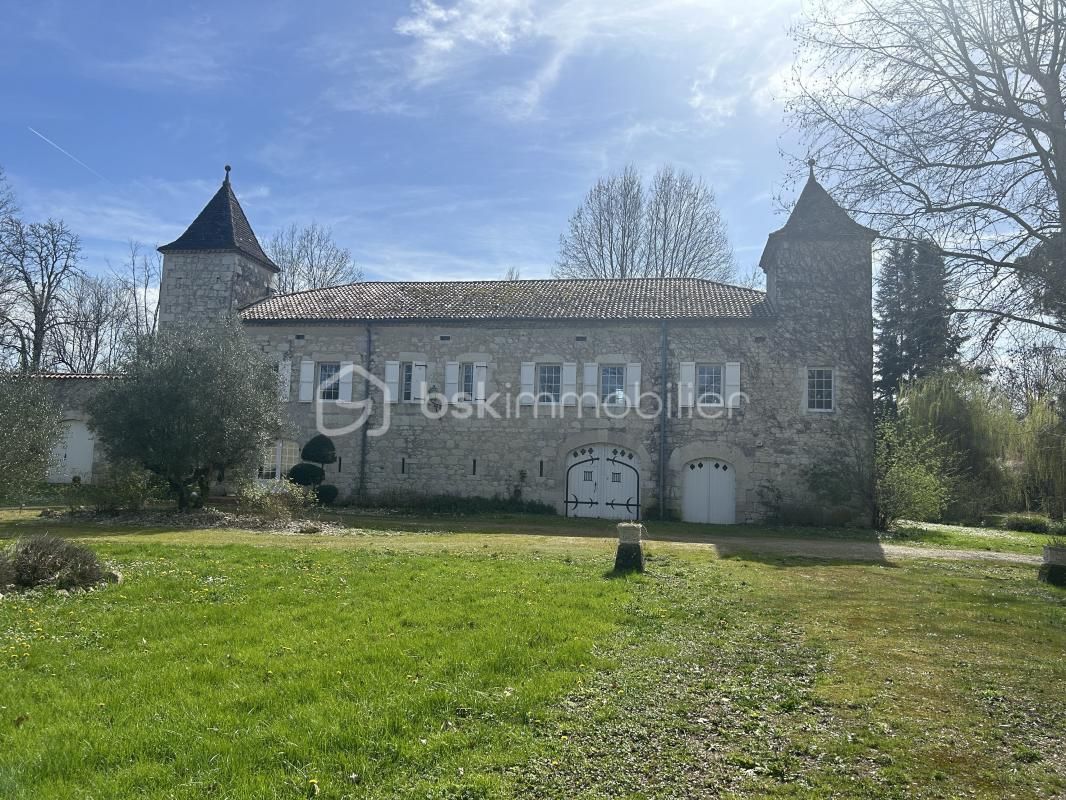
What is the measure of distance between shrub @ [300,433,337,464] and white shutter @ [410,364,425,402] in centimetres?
275

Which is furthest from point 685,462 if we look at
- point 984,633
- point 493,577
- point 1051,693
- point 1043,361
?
point 1051,693

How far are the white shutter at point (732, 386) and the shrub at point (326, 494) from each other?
1125cm

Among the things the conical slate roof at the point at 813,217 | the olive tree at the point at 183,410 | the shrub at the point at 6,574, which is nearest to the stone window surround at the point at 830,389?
the conical slate roof at the point at 813,217

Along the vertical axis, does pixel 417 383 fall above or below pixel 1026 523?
above

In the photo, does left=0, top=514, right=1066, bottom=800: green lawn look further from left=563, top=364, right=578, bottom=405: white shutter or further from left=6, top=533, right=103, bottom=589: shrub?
left=563, top=364, right=578, bottom=405: white shutter

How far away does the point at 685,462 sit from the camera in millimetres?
20797

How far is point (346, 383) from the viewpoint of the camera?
22.6m

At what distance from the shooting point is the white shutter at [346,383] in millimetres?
22594

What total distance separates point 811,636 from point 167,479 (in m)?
15.0

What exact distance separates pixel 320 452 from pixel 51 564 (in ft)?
45.9

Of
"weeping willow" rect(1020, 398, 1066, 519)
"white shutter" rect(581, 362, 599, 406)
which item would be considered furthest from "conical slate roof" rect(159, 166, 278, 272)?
"weeping willow" rect(1020, 398, 1066, 519)

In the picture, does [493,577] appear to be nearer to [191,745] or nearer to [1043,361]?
[191,745]

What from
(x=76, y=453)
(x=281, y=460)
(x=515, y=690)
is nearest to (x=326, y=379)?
(x=281, y=460)

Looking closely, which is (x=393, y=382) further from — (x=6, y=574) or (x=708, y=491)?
(x=6, y=574)
